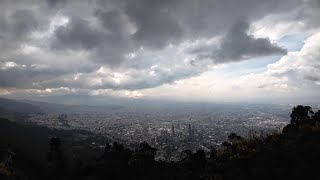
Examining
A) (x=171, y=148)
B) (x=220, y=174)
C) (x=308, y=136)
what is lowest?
(x=171, y=148)

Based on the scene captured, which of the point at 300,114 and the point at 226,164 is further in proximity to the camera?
the point at 300,114

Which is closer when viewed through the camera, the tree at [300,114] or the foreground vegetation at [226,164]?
the foreground vegetation at [226,164]

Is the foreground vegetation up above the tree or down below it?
below

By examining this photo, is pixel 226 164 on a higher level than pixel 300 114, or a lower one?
lower

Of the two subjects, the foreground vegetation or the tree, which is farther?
the tree

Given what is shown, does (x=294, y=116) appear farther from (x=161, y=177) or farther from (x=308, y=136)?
(x=161, y=177)

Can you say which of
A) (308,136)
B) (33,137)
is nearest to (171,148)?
(33,137)

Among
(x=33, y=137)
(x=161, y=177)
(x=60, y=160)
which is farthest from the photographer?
(x=33, y=137)

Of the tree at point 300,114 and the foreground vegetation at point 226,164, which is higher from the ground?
the tree at point 300,114
